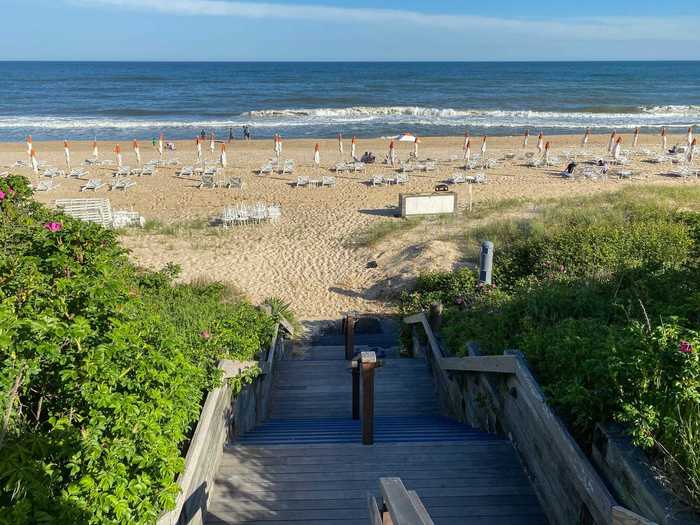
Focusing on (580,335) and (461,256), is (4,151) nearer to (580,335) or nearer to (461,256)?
(461,256)

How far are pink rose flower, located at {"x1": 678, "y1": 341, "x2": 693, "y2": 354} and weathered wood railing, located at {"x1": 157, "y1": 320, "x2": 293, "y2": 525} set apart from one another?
123 inches

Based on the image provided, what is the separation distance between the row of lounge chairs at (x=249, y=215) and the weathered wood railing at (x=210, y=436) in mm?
11782

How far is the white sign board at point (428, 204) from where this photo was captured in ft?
59.3

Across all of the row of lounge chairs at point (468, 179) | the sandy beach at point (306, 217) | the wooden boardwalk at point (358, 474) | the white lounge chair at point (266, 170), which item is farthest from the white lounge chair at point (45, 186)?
the wooden boardwalk at point (358, 474)

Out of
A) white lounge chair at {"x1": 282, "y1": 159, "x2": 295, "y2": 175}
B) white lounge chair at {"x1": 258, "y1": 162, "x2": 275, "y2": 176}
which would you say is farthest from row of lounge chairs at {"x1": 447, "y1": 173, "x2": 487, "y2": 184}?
white lounge chair at {"x1": 258, "y1": 162, "x2": 275, "y2": 176}

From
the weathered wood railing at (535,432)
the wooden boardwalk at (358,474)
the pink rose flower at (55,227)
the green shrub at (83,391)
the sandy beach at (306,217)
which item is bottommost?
the sandy beach at (306,217)

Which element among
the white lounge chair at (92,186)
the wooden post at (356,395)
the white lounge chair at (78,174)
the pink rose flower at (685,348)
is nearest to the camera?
the pink rose flower at (685,348)

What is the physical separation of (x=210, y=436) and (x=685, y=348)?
3345 mm

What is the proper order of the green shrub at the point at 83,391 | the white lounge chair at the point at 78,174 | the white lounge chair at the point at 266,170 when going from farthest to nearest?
the white lounge chair at the point at 266,170
the white lounge chair at the point at 78,174
the green shrub at the point at 83,391

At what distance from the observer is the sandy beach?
44.4ft

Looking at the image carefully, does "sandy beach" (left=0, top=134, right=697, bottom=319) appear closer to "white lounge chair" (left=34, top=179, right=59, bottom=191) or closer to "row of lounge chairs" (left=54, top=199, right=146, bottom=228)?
"white lounge chair" (left=34, top=179, right=59, bottom=191)

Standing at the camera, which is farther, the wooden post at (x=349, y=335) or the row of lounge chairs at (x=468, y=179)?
the row of lounge chairs at (x=468, y=179)

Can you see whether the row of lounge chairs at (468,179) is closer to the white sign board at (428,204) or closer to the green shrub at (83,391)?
the white sign board at (428,204)

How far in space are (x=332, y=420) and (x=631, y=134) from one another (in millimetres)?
37794
